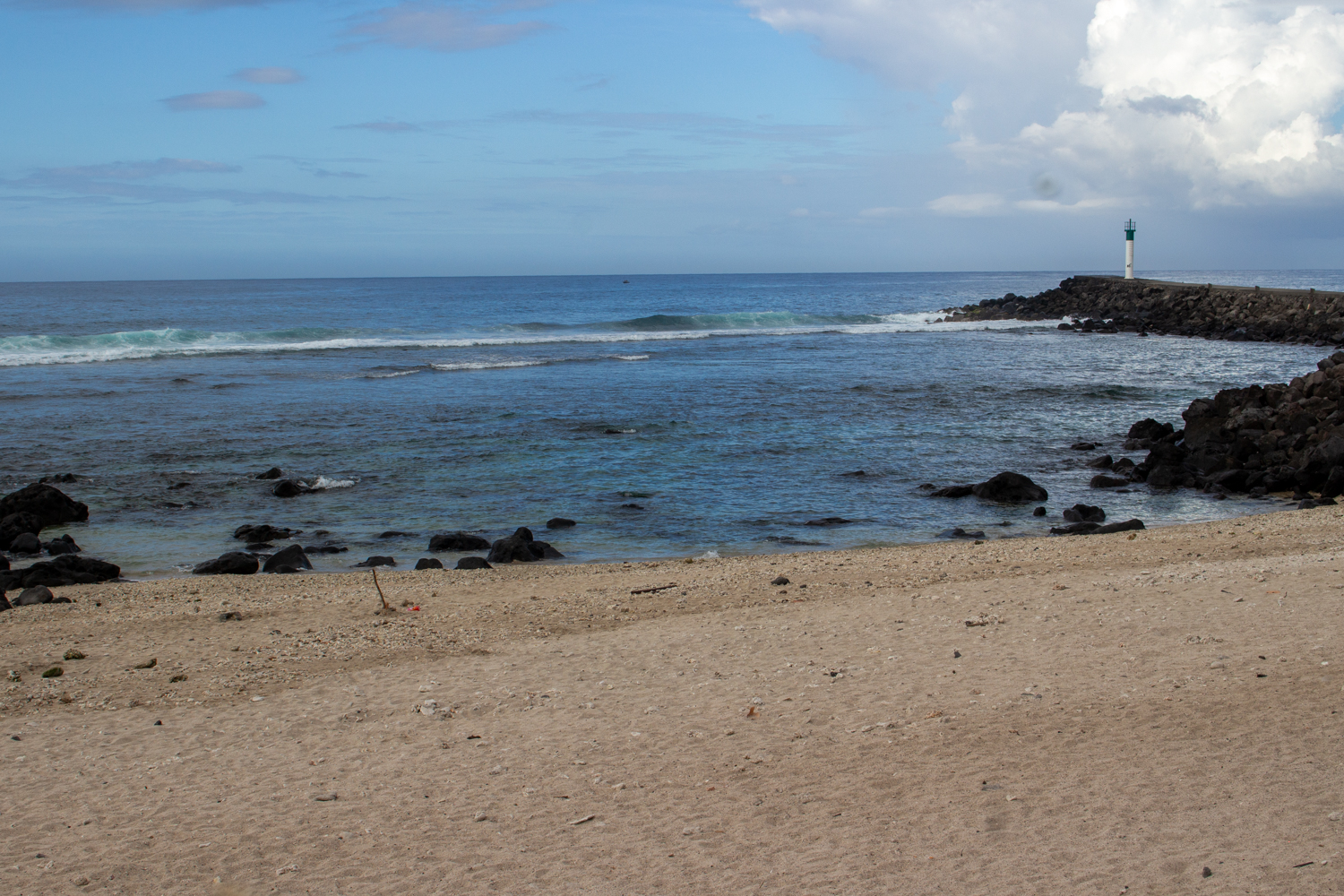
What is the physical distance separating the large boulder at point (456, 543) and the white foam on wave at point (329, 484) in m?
4.27

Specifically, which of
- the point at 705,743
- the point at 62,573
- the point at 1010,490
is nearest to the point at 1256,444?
the point at 1010,490

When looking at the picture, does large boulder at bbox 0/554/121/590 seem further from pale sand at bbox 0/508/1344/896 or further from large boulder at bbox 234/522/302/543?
large boulder at bbox 234/522/302/543

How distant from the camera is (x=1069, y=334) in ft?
158

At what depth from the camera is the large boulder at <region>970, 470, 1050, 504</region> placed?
1430 cm

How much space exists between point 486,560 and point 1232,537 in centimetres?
831

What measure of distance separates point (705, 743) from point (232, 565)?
732cm

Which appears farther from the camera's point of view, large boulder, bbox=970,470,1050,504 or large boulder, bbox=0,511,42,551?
large boulder, bbox=970,470,1050,504

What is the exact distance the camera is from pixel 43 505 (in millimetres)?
12906

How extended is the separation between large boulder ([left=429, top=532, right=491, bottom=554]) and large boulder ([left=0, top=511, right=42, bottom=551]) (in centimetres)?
520

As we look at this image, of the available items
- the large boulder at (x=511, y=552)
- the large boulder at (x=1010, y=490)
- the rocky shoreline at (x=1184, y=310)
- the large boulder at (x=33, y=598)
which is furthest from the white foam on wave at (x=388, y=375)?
the rocky shoreline at (x=1184, y=310)

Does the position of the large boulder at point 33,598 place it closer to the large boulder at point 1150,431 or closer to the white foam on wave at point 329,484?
the white foam on wave at point 329,484

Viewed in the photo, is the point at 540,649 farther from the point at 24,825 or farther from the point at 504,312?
the point at 504,312

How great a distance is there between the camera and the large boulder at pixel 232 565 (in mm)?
10758

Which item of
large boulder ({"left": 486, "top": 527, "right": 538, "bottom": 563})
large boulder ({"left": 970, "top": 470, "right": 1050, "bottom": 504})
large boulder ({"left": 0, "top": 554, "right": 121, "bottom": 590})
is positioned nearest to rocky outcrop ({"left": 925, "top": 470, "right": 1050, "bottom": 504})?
large boulder ({"left": 970, "top": 470, "right": 1050, "bottom": 504})
